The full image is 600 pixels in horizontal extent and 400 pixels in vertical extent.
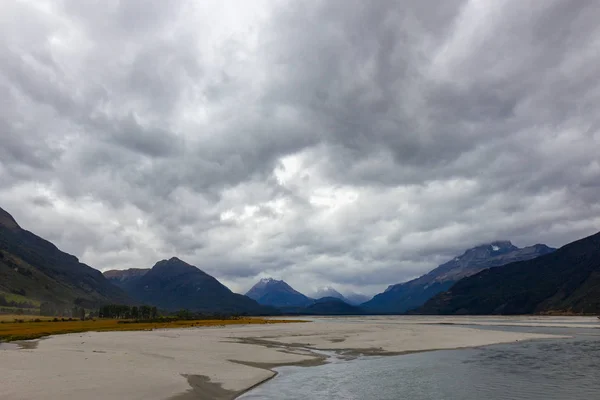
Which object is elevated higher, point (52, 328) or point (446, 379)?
point (52, 328)

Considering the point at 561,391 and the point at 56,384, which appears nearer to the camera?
the point at 56,384

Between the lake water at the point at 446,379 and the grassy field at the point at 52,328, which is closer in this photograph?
the lake water at the point at 446,379

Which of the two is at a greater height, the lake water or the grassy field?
the grassy field

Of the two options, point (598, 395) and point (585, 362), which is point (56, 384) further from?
point (585, 362)

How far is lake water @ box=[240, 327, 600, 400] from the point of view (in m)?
30.0

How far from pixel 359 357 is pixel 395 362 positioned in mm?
5452

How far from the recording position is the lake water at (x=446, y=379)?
30.0 metres

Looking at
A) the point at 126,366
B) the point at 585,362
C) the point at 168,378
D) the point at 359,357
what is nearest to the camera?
the point at 168,378

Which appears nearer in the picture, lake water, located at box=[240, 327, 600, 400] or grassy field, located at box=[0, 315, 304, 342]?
lake water, located at box=[240, 327, 600, 400]

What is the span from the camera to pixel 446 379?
36.7 meters

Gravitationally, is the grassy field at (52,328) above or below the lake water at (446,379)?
→ above

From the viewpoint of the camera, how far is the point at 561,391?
30.8m

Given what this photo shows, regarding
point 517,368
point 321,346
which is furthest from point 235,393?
point 321,346

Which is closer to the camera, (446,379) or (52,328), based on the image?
(446,379)
